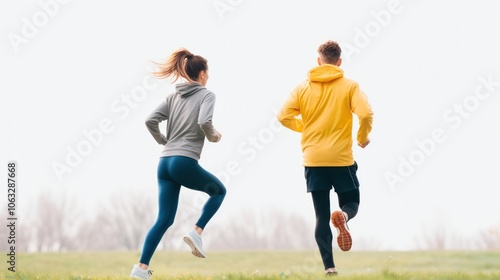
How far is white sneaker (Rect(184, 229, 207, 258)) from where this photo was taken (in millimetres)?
6773

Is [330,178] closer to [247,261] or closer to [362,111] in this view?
[362,111]

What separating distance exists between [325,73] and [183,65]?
145 cm

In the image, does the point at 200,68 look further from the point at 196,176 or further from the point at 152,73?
the point at 196,176

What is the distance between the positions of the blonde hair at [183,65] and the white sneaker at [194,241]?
5.11ft

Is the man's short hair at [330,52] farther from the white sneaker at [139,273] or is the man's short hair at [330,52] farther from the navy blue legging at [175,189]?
the white sneaker at [139,273]

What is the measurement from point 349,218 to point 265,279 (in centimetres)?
104

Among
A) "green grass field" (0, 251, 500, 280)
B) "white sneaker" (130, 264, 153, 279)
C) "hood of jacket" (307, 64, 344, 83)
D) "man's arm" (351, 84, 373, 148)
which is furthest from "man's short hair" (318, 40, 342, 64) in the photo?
"green grass field" (0, 251, 500, 280)

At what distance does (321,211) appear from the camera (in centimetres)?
684

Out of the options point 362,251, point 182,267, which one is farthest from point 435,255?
point 182,267

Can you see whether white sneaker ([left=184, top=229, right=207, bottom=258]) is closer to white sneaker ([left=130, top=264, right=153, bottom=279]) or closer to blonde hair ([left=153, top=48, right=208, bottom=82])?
white sneaker ([left=130, top=264, right=153, bottom=279])

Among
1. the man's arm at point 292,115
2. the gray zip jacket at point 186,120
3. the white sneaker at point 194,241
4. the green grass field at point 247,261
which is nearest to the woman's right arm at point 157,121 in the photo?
the gray zip jacket at point 186,120

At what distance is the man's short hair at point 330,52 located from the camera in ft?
22.9

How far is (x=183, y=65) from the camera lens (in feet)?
23.2

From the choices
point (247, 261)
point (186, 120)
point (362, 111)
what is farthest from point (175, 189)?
point (247, 261)
